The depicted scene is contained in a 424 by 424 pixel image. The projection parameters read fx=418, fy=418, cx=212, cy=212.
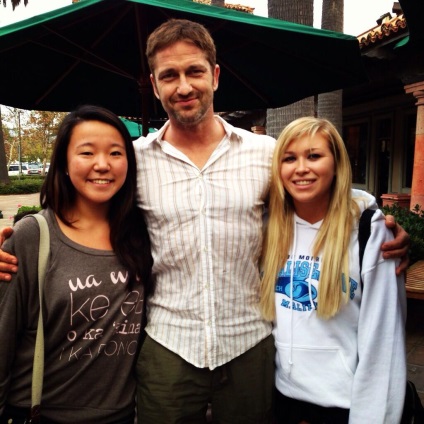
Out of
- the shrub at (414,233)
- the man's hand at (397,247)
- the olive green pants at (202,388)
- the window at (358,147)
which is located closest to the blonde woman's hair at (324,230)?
the man's hand at (397,247)

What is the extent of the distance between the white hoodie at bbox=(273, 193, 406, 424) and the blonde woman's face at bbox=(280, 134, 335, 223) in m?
0.17

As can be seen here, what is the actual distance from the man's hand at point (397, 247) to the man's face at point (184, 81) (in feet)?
3.34

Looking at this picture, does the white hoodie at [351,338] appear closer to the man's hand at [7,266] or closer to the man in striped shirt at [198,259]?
the man in striped shirt at [198,259]

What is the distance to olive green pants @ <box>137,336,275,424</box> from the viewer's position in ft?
6.20

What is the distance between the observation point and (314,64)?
10.1 ft

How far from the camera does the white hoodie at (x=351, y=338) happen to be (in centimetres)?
172

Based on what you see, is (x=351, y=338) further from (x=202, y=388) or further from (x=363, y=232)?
(x=202, y=388)

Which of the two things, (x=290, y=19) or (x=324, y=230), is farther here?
(x=290, y=19)

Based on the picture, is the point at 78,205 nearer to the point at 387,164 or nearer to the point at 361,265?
the point at 361,265

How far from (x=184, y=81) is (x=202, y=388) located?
1439 mm

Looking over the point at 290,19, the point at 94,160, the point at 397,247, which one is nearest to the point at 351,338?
the point at 397,247

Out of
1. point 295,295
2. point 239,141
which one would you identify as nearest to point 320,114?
point 239,141

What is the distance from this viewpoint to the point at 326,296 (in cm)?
180

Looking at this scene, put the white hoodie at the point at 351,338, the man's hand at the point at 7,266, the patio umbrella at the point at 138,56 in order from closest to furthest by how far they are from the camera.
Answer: the man's hand at the point at 7,266
the white hoodie at the point at 351,338
the patio umbrella at the point at 138,56
